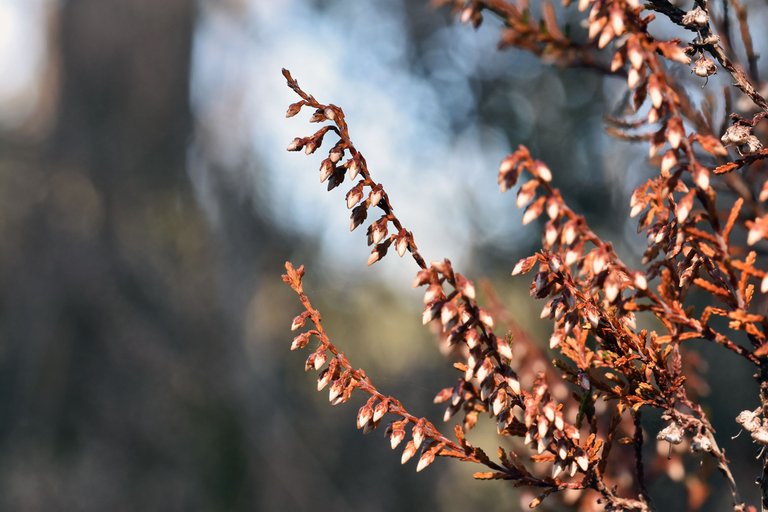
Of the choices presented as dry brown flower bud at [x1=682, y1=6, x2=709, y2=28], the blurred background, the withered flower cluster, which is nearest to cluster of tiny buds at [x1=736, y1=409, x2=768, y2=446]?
the withered flower cluster

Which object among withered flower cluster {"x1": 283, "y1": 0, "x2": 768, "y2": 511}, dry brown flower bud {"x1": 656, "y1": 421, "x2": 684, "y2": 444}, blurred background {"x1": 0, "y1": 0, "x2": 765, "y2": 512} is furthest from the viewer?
blurred background {"x1": 0, "y1": 0, "x2": 765, "y2": 512}

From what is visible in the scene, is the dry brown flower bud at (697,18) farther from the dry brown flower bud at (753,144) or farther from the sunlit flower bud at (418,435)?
the sunlit flower bud at (418,435)

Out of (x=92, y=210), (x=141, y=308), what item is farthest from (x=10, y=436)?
(x=92, y=210)

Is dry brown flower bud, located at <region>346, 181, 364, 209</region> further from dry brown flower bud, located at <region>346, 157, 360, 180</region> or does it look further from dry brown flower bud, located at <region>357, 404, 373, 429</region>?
dry brown flower bud, located at <region>357, 404, 373, 429</region>

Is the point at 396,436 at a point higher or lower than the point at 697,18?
lower

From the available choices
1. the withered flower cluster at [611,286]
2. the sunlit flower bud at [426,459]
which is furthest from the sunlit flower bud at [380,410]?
the sunlit flower bud at [426,459]

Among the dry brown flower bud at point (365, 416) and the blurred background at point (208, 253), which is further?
the blurred background at point (208, 253)

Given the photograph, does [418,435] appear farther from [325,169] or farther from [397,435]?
[325,169]

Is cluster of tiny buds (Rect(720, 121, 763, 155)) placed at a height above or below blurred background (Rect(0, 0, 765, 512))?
below

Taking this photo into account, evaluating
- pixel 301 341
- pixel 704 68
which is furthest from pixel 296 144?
pixel 704 68

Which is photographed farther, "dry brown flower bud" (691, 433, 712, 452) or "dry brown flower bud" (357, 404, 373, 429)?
"dry brown flower bud" (357, 404, 373, 429)

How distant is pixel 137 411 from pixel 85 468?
2.96 ft

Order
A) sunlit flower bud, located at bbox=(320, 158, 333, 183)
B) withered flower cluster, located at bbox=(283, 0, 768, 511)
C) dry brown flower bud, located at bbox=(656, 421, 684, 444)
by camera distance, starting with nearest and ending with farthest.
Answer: withered flower cluster, located at bbox=(283, 0, 768, 511) < dry brown flower bud, located at bbox=(656, 421, 684, 444) < sunlit flower bud, located at bbox=(320, 158, 333, 183)

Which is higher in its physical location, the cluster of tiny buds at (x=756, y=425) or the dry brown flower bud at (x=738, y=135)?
the dry brown flower bud at (x=738, y=135)
